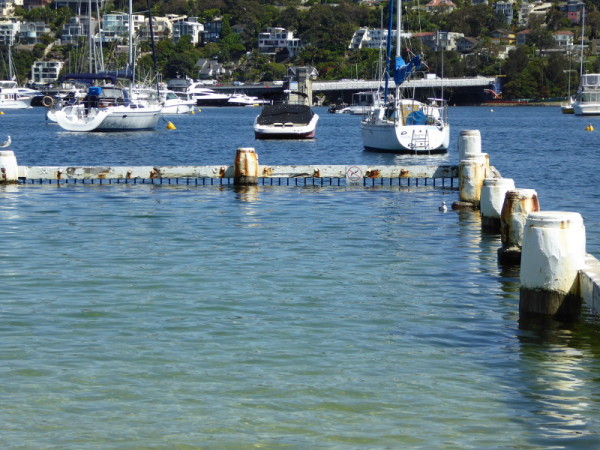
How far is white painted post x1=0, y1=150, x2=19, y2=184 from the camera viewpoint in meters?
29.3

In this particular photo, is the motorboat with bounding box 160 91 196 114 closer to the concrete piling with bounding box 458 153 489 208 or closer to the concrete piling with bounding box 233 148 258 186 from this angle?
the concrete piling with bounding box 233 148 258 186

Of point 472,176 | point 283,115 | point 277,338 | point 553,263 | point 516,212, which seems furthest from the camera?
point 283,115

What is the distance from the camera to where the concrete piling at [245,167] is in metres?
29.0

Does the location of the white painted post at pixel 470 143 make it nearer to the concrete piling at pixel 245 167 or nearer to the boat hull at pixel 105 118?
the concrete piling at pixel 245 167

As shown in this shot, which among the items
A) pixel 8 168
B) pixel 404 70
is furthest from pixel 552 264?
pixel 404 70

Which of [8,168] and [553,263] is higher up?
[553,263]

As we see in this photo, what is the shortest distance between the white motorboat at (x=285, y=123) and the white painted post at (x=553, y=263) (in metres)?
58.6

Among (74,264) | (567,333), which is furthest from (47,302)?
(567,333)

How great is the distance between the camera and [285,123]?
7262cm

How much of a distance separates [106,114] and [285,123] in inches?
509

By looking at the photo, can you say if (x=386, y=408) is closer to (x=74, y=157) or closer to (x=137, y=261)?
→ (x=137, y=261)

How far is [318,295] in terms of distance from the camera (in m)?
15.8

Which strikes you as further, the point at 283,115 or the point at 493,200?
the point at 283,115

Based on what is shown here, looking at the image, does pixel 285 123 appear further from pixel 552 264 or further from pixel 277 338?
pixel 552 264
